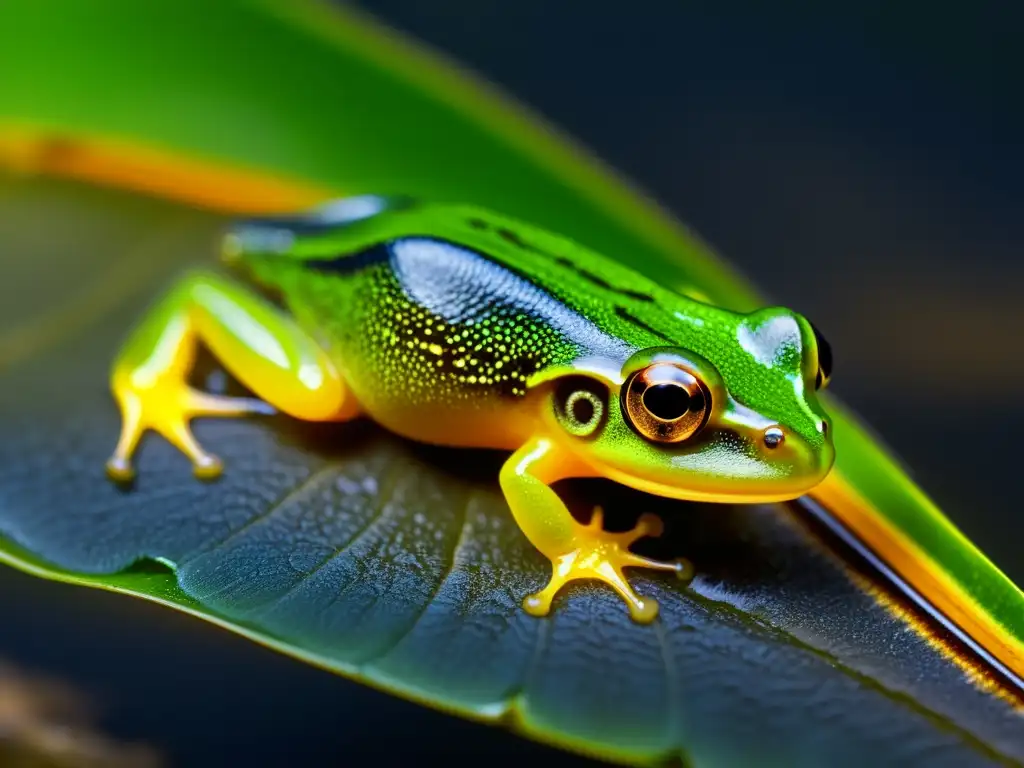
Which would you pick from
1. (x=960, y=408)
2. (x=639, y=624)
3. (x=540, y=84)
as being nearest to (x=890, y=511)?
(x=639, y=624)

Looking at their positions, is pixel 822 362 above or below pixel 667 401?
above

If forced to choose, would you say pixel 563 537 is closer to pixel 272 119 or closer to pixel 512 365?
pixel 512 365

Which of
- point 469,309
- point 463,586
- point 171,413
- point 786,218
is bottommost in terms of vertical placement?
point 463,586

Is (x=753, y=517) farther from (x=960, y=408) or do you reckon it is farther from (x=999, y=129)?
(x=999, y=129)

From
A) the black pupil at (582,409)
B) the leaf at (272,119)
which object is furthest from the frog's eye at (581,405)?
the leaf at (272,119)

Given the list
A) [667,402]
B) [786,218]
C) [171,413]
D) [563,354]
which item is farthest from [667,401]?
[786,218]

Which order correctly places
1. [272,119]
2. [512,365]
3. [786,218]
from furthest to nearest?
[786,218] < [272,119] < [512,365]

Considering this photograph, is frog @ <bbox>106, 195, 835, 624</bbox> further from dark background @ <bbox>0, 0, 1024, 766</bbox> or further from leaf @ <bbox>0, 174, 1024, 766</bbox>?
dark background @ <bbox>0, 0, 1024, 766</bbox>
